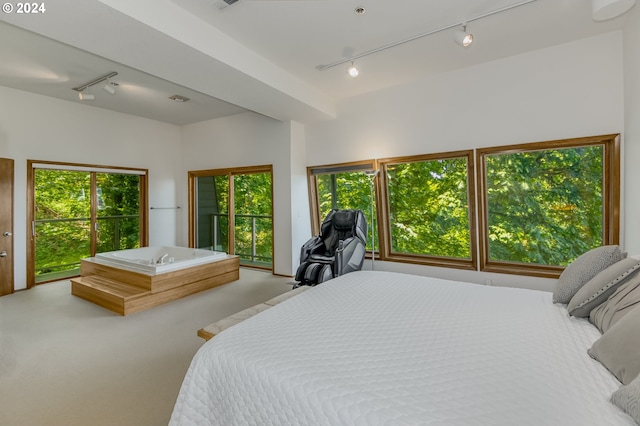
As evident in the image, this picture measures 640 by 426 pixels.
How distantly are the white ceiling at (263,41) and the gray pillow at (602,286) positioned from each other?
2.31 metres

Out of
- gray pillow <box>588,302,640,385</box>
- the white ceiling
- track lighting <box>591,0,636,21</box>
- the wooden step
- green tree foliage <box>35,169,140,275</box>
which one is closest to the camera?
gray pillow <box>588,302,640,385</box>

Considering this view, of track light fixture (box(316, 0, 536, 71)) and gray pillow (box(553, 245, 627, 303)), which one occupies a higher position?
track light fixture (box(316, 0, 536, 71))

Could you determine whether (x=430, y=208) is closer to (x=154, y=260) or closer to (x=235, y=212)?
(x=235, y=212)

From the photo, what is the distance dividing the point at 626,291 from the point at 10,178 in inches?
253

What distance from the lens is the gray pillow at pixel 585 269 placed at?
1597 millimetres

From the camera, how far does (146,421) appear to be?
68.8 inches

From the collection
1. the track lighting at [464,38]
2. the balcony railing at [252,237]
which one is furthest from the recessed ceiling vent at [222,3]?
the balcony railing at [252,237]

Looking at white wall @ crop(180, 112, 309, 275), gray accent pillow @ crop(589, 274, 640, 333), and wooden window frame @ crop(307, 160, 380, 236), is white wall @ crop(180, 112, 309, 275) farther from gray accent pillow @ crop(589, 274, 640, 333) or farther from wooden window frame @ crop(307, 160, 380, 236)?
gray accent pillow @ crop(589, 274, 640, 333)

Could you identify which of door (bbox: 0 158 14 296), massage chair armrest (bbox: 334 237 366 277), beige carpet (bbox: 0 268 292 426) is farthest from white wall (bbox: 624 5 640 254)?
door (bbox: 0 158 14 296)

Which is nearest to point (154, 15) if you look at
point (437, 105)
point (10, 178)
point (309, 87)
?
point (309, 87)

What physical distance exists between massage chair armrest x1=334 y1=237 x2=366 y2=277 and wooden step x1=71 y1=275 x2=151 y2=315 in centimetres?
230

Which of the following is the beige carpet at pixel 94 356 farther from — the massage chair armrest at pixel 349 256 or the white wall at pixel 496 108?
the white wall at pixel 496 108

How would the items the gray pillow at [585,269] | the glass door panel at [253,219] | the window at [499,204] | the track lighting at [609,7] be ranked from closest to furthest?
the gray pillow at [585,269] < the track lighting at [609,7] < the window at [499,204] < the glass door panel at [253,219]

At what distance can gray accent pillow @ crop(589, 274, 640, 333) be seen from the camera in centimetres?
123
